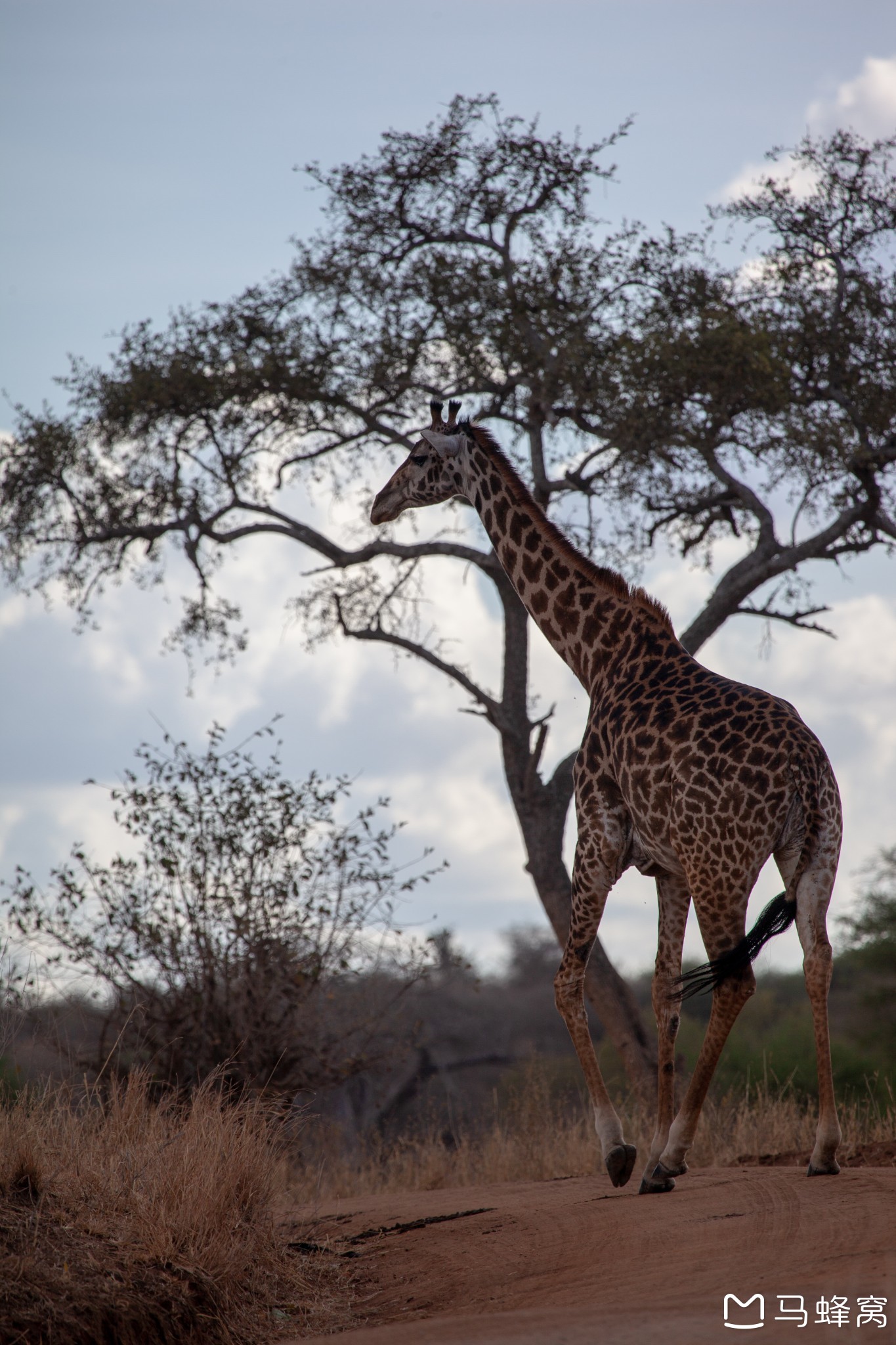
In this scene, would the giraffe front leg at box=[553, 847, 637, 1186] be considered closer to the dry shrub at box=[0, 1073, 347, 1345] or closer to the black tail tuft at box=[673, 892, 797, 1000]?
the black tail tuft at box=[673, 892, 797, 1000]

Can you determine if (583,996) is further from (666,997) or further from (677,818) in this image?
(677,818)

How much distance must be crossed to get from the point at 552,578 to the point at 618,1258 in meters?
4.03

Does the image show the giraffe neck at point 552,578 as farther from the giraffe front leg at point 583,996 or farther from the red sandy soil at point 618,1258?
the red sandy soil at point 618,1258

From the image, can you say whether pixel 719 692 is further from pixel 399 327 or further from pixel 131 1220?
pixel 399 327

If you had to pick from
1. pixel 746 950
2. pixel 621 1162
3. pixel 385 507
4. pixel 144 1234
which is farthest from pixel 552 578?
pixel 144 1234

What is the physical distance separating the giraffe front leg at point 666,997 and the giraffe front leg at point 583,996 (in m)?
0.22

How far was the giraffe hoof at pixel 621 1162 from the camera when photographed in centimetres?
655

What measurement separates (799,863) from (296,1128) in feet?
10.9

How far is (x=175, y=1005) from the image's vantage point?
10625mm

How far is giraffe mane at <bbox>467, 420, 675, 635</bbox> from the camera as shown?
743 cm

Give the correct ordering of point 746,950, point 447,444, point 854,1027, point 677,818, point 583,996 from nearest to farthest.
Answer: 1. point 746,950
2. point 677,818
3. point 583,996
4. point 447,444
5. point 854,1027

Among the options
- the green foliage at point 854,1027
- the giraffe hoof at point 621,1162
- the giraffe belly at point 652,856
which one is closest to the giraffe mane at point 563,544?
the giraffe belly at point 652,856

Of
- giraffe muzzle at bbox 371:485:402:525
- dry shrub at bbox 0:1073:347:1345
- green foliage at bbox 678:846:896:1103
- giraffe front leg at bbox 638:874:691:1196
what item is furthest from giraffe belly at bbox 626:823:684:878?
green foliage at bbox 678:846:896:1103

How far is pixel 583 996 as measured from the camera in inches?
276
